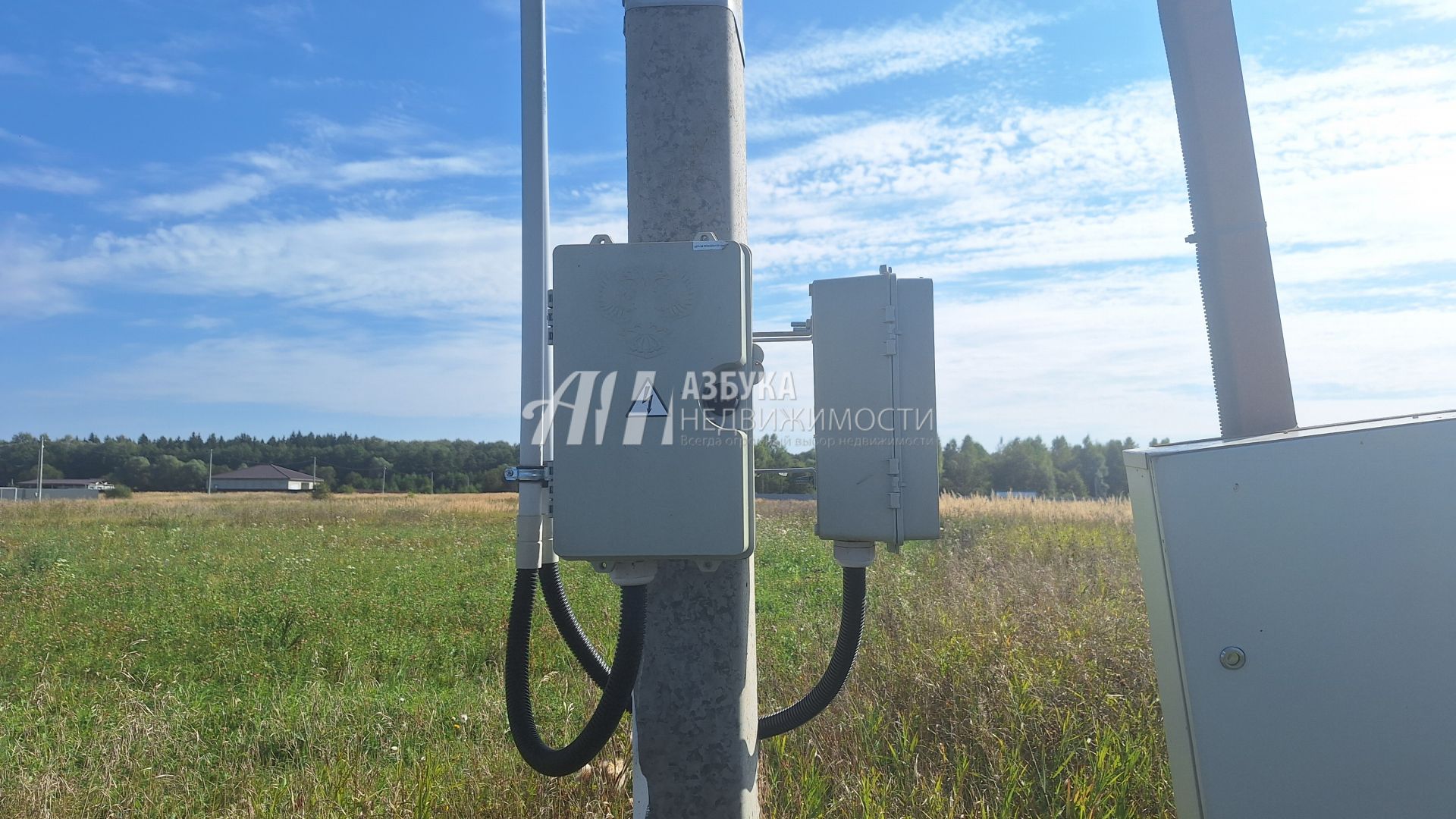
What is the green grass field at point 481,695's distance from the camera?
8.63 feet

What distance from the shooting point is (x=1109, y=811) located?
8.11ft

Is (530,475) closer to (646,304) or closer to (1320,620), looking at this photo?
(646,304)

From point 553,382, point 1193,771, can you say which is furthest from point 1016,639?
point 553,382

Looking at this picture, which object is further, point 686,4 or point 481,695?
point 481,695

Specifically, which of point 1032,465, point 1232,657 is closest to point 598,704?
point 1232,657

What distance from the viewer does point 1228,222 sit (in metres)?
2.25

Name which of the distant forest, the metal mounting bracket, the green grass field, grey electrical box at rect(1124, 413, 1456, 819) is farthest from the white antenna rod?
the distant forest

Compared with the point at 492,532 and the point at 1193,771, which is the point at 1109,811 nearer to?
the point at 1193,771

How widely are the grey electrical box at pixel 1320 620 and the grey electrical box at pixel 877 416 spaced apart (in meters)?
0.54

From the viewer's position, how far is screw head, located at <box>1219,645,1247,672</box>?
4.88 feet

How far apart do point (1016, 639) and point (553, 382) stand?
2.74m

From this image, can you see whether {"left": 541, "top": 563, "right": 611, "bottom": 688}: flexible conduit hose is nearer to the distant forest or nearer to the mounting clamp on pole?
the mounting clamp on pole

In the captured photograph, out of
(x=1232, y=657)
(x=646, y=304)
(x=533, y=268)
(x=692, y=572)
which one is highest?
(x=533, y=268)

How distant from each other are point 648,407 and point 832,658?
2.97 feet
